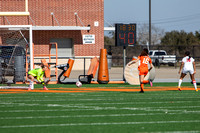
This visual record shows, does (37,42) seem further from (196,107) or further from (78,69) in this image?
(196,107)

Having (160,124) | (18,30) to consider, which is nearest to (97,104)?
(160,124)

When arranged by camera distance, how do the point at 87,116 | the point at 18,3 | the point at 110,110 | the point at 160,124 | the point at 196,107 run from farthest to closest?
the point at 18,3, the point at 196,107, the point at 110,110, the point at 87,116, the point at 160,124

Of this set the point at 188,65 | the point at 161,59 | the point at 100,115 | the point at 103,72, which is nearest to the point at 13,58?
the point at 103,72

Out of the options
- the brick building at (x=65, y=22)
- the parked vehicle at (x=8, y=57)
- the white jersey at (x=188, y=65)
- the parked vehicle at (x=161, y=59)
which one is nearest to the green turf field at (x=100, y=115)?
the white jersey at (x=188, y=65)

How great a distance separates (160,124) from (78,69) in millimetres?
29011

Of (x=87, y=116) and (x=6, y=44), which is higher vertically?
(x=6, y=44)

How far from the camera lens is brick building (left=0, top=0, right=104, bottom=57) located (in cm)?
3697

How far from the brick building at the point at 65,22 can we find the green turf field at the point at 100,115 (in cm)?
2404

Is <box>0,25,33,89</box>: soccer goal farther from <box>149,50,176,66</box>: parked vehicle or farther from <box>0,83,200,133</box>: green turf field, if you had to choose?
<box>149,50,176,66</box>: parked vehicle

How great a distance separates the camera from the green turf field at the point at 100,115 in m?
8.34

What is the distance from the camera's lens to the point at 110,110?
427 inches

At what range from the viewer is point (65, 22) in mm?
37969

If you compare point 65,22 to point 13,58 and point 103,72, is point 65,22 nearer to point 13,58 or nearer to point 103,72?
point 13,58

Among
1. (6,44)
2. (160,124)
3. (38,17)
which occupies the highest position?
(38,17)
